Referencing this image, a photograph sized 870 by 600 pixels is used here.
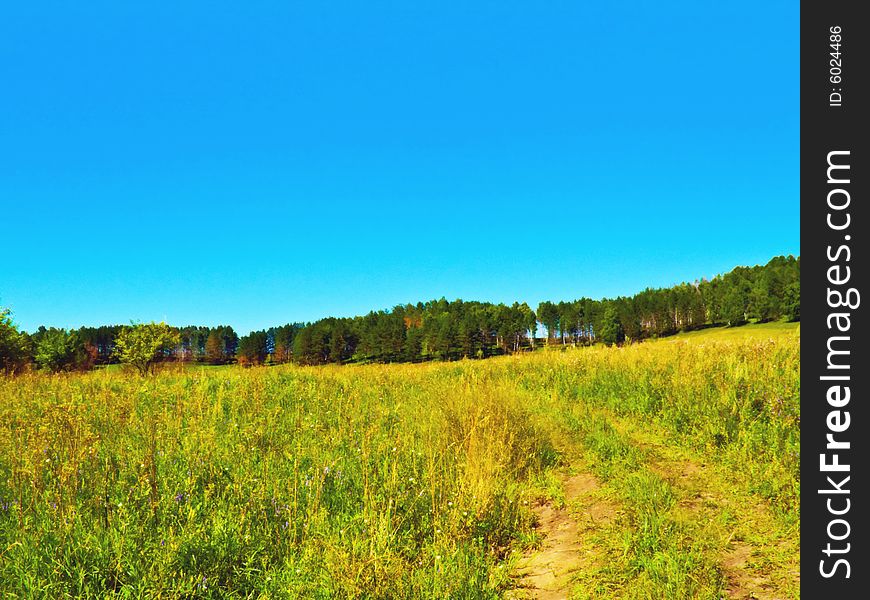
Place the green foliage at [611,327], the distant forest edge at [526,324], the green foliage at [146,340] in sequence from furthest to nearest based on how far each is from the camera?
the green foliage at [611,327] → the distant forest edge at [526,324] → the green foliage at [146,340]

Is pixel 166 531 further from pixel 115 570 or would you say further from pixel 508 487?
pixel 508 487

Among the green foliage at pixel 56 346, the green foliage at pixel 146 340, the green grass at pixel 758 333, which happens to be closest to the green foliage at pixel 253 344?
the green foliage at pixel 56 346

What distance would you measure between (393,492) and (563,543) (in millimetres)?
1570

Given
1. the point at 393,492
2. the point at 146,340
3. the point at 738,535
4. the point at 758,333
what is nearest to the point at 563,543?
the point at 738,535

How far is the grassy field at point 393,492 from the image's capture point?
2.94m

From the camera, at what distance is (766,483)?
173 inches

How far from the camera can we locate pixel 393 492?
4.14 m

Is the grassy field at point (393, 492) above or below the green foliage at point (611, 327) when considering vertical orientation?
below

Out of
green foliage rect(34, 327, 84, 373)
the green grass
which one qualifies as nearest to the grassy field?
the green grass

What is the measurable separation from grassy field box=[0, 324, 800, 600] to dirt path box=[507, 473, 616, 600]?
0.27ft

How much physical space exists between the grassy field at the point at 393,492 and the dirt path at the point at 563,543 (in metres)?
0.08

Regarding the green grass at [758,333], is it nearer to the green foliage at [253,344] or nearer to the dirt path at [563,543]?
the dirt path at [563,543]

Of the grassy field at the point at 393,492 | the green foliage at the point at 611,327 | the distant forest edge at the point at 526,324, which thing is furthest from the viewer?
the green foliage at the point at 611,327
